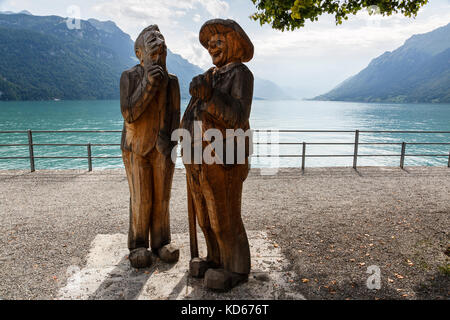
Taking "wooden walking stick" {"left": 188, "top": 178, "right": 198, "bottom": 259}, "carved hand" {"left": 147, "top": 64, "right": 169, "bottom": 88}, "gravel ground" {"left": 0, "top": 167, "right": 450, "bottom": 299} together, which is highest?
"carved hand" {"left": 147, "top": 64, "right": 169, "bottom": 88}

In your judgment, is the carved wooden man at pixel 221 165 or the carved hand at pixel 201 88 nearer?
the carved hand at pixel 201 88

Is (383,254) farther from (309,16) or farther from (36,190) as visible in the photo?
(36,190)

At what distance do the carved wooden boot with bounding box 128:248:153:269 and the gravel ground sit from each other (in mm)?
830

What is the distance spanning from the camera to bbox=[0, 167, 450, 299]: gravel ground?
A: 12.6ft

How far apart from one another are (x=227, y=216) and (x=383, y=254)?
2631mm

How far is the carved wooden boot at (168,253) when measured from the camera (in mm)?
3908

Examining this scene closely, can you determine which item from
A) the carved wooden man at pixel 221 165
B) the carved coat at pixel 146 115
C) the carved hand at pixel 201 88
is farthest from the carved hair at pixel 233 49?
the carved coat at pixel 146 115

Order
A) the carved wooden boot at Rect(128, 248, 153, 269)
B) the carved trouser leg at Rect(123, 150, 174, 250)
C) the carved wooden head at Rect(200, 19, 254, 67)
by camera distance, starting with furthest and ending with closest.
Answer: the carved wooden boot at Rect(128, 248, 153, 269) < the carved trouser leg at Rect(123, 150, 174, 250) < the carved wooden head at Rect(200, 19, 254, 67)

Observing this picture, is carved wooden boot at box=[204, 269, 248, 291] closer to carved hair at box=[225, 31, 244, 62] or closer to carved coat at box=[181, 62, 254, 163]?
carved coat at box=[181, 62, 254, 163]

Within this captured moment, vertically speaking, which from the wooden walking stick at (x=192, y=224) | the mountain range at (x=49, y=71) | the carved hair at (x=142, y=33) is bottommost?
the wooden walking stick at (x=192, y=224)

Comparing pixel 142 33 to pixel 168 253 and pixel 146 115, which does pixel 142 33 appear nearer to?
pixel 146 115

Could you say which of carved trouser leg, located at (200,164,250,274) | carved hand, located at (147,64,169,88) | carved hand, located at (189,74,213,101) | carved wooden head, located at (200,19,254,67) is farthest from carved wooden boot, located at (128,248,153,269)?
carved wooden head, located at (200,19,254,67)

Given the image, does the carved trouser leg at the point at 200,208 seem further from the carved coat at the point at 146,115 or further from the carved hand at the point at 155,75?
the carved hand at the point at 155,75

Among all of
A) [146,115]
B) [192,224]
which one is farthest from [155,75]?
[192,224]
